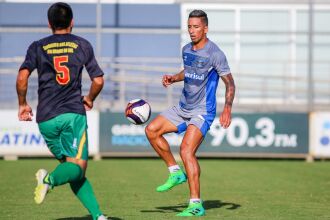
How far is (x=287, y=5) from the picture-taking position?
882 inches

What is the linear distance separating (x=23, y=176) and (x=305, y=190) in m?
4.73

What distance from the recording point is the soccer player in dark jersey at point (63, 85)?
8094 millimetres

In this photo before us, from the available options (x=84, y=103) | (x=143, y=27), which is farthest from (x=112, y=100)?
(x=84, y=103)

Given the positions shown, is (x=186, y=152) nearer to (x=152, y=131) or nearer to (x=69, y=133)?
(x=152, y=131)

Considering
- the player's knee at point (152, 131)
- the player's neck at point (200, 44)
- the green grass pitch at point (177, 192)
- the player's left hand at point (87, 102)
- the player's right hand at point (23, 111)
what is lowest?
the green grass pitch at point (177, 192)

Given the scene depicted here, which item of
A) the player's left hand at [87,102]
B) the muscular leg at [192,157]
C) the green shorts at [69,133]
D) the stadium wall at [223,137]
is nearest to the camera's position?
the green shorts at [69,133]

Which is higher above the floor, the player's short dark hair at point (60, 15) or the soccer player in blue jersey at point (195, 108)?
the player's short dark hair at point (60, 15)

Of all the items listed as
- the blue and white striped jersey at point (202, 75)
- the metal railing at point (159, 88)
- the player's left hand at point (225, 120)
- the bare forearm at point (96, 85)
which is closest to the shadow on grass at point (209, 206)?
the blue and white striped jersey at point (202, 75)

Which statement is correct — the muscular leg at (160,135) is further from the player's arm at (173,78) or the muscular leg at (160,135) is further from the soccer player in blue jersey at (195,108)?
the player's arm at (173,78)

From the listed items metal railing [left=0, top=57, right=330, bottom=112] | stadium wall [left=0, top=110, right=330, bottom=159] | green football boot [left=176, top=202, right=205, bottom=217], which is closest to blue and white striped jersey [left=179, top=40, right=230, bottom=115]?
green football boot [left=176, top=202, right=205, bottom=217]

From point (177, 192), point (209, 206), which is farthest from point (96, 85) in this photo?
point (177, 192)

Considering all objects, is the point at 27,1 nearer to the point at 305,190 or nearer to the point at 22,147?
the point at 22,147

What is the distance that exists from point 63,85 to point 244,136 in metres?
12.5

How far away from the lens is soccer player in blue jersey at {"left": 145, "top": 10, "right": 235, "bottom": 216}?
10.1 metres
